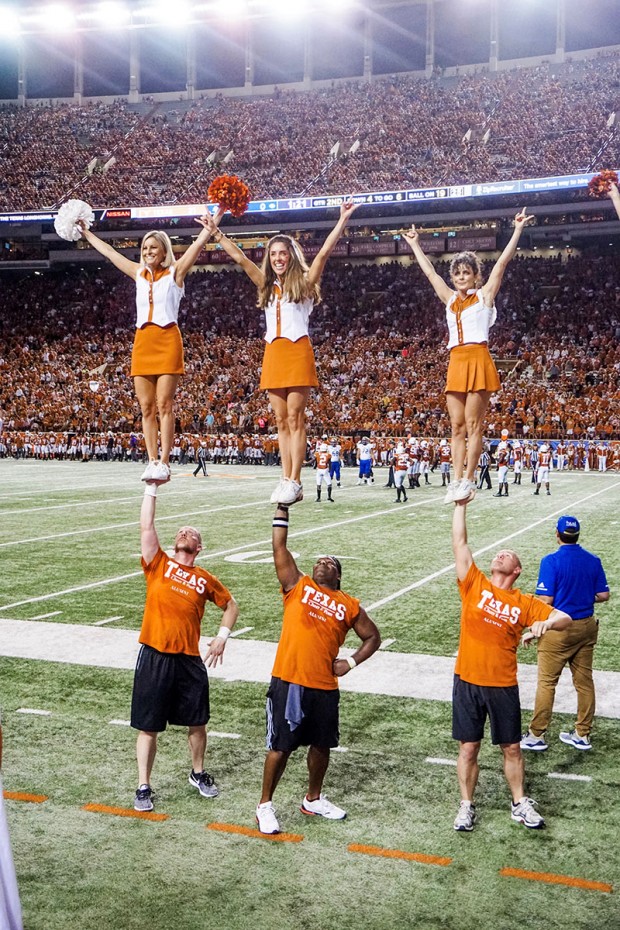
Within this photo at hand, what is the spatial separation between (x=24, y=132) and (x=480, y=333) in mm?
61841

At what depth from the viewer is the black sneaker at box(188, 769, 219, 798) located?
6.18 meters

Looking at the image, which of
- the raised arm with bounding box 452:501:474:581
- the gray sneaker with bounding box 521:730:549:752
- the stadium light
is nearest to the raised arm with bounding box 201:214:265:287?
the raised arm with bounding box 452:501:474:581

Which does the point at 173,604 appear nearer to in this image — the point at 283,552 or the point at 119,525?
→ the point at 283,552

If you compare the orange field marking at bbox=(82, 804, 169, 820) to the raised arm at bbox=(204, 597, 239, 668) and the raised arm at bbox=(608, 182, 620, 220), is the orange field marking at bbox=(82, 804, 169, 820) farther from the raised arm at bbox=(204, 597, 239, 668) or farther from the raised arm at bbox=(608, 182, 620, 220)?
the raised arm at bbox=(608, 182, 620, 220)

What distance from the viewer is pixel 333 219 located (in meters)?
53.6

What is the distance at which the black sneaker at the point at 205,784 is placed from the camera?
6.18 metres

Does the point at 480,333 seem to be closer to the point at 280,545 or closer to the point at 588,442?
the point at 280,545

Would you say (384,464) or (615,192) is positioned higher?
(615,192)

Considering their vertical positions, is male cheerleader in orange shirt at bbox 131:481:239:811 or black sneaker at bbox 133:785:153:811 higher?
male cheerleader in orange shirt at bbox 131:481:239:811

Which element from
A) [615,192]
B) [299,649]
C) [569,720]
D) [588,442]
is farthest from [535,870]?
[588,442]

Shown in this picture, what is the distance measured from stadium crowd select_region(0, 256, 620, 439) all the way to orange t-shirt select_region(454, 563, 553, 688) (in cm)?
3015

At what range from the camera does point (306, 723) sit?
5836 mm

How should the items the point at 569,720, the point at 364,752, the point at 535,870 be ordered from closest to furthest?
the point at 535,870, the point at 364,752, the point at 569,720

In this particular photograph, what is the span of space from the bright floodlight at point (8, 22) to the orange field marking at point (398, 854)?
67.8 meters
